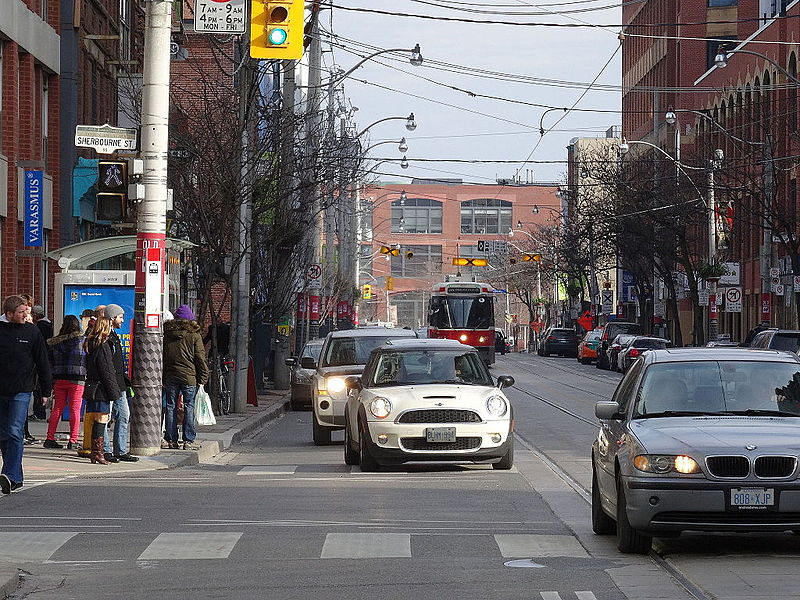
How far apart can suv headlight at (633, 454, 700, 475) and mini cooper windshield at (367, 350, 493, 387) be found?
822 centimetres

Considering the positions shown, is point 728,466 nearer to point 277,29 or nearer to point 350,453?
point 350,453

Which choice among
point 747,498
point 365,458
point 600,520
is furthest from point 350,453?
point 747,498

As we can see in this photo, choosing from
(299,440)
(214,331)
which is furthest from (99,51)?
(299,440)

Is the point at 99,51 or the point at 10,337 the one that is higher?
the point at 99,51

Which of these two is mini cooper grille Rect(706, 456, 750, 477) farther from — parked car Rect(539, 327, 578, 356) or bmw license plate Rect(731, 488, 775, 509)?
parked car Rect(539, 327, 578, 356)

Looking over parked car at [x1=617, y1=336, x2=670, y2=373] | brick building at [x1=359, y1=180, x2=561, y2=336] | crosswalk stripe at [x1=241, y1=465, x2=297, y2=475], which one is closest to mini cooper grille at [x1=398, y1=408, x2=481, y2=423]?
crosswalk stripe at [x1=241, y1=465, x2=297, y2=475]

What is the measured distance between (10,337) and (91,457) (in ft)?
12.3

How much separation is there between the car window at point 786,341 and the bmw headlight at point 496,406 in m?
13.3

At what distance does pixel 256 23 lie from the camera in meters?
19.4

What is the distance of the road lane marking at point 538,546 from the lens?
11633 millimetres

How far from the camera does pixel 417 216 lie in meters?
162

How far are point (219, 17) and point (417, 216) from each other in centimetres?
13925

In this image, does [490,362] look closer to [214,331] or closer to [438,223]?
[214,331]

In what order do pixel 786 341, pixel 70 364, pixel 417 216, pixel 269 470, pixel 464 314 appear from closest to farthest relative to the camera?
pixel 269 470 → pixel 70 364 → pixel 786 341 → pixel 464 314 → pixel 417 216
